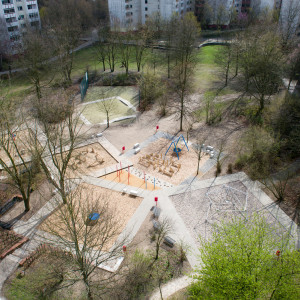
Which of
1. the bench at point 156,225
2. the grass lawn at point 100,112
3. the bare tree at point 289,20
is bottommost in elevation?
the bench at point 156,225

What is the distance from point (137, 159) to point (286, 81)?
28.9m

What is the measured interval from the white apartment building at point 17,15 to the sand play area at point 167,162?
4730 centimetres

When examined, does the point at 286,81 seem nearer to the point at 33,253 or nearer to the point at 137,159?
the point at 137,159

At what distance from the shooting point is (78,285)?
1791 centimetres

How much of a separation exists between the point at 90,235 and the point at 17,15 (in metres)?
67.9

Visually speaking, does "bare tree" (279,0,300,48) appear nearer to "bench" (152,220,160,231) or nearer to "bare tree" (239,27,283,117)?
"bare tree" (239,27,283,117)

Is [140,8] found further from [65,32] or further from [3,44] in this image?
[3,44]

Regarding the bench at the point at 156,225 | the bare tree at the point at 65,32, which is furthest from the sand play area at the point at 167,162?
the bare tree at the point at 65,32

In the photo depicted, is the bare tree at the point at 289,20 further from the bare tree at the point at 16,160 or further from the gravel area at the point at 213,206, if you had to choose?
the bare tree at the point at 16,160

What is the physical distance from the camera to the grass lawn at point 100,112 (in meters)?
38.0

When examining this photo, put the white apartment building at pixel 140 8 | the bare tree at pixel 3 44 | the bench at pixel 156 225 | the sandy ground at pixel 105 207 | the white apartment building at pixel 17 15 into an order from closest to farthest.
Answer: the bench at pixel 156 225 < the sandy ground at pixel 105 207 < the bare tree at pixel 3 44 < the white apartment building at pixel 17 15 < the white apartment building at pixel 140 8

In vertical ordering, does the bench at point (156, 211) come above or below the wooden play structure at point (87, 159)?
below

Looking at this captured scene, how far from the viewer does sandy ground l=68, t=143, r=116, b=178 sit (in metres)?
28.1

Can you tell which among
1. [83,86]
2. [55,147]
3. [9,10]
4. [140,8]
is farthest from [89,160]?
[140,8]
